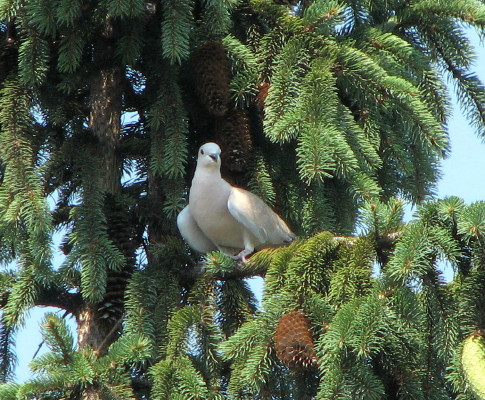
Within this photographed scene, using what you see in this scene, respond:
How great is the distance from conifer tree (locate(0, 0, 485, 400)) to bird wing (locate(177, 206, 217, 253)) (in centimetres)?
8

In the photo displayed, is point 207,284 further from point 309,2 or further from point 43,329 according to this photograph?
point 309,2

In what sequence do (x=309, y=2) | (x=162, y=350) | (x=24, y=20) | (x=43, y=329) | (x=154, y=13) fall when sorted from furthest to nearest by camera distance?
(x=309, y=2) < (x=154, y=13) < (x=24, y=20) < (x=162, y=350) < (x=43, y=329)

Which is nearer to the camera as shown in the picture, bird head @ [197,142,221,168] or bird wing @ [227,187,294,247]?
bird head @ [197,142,221,168]

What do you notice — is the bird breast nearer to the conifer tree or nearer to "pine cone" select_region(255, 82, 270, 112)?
the conifer tree

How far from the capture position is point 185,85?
408cm

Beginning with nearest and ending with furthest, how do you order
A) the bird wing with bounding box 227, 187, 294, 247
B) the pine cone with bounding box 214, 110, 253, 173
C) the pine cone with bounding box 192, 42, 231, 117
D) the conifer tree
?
1. the conifer tree
2. the pine cone with bounding box 192, 42, 231, 117
3. the pine cone with bounding box 214, 110, 253, 173
4. the bird wing with bounding box 227, 187, 294, 247

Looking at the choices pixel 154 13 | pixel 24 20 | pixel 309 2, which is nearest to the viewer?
pixel 24 20

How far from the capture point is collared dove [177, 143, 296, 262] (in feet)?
13.6

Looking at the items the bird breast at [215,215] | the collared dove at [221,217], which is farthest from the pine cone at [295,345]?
the bird breast at [215,215]

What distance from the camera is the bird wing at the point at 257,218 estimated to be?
4.14 m

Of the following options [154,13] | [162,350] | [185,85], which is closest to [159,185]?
[185,85]

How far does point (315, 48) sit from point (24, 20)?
1.08 meters

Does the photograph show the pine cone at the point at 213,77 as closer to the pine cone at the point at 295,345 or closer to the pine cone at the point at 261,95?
the pine cone at the point at 261,95

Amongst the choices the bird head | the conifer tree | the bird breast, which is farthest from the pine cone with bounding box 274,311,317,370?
the bird breast
